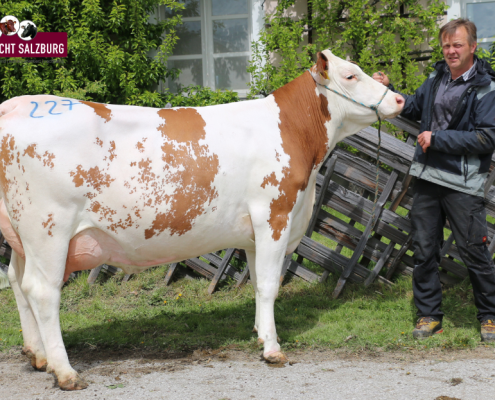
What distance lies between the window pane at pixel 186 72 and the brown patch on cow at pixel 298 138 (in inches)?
Answer: 196

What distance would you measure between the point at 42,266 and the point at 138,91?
199 inches

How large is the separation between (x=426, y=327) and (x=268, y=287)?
4.29 feet

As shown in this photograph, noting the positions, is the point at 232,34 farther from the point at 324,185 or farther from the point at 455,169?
the point at 455,169

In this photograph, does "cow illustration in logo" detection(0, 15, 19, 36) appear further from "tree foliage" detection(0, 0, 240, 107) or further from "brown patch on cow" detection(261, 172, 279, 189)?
"brown patch on cow" detection(261, 172, 279, 189)

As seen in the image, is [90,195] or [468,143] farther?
[468,143]

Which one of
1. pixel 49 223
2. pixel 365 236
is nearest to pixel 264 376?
pixel 49 223

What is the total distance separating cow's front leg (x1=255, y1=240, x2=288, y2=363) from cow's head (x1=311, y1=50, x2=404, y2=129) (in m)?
1.11

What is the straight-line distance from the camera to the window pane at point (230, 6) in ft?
27.2

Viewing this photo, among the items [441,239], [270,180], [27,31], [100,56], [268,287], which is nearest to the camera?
[270,180]

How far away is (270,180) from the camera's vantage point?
3.47 m

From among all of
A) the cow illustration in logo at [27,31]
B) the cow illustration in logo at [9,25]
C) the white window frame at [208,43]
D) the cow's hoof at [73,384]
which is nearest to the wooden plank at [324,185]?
the cow's hoof at [73,384]

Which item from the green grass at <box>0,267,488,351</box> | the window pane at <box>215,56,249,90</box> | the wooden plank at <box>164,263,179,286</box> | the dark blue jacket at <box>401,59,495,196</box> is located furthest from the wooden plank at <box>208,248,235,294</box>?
the window pane at <box>215,56,249,90</box>

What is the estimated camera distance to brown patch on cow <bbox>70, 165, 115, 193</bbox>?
10.1ft

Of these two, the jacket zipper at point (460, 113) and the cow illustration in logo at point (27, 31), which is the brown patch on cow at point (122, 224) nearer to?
the jacket zipper at point (460, 113)
